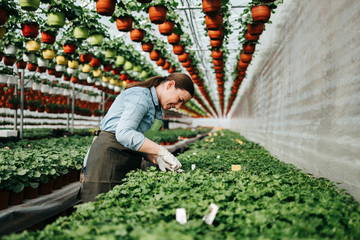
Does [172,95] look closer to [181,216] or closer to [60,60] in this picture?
[181,216]

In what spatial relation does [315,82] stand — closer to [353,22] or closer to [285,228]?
[353,22]

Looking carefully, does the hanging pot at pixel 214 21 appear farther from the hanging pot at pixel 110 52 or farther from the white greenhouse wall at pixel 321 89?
the hanging pot at pixel 110 52

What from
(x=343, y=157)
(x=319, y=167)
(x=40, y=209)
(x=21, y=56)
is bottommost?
(x=40, y=209)

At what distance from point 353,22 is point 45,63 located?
19.7ft

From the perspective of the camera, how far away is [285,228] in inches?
49.6

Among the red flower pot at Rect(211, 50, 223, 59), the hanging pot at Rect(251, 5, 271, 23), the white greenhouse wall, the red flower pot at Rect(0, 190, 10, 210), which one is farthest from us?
the red flower pot at Rect(211, 50, 223, 59)

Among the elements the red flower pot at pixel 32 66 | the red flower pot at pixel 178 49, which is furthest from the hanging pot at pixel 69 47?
the red flower pot at pixel 32 66

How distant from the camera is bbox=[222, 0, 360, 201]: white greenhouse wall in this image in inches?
89.7

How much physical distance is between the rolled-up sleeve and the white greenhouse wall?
163 centimetres

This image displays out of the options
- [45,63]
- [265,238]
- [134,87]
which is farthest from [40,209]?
[45,63]

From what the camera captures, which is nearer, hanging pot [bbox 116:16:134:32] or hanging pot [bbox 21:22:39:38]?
hanging pot [bbox 116:16:134:32]

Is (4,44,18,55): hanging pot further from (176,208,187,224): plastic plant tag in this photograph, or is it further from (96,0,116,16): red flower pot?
(176,208,187,224): plastic plant tag

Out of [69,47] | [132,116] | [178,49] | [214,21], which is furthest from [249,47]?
[132,116]

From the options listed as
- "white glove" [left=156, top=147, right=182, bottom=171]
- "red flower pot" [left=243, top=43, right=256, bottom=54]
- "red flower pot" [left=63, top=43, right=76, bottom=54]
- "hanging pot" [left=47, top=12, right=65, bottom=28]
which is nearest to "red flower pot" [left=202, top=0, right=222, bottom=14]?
"white glove" [left=156, top=147, right=182, bottom=171]
